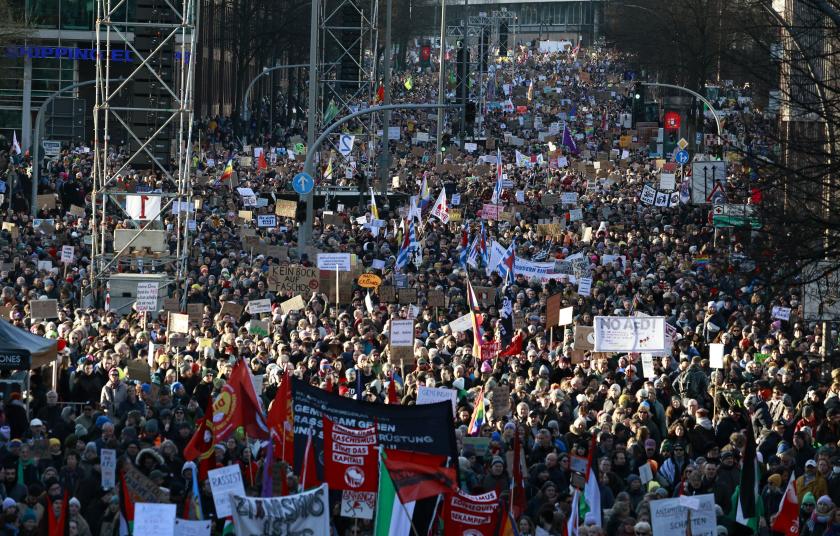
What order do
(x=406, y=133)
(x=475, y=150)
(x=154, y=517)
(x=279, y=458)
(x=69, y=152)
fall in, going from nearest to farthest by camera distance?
(x=154, y=517) < (x=279, y=458) < (x=69, y=152) < (x=475, y=150) < (x=406, y=133)

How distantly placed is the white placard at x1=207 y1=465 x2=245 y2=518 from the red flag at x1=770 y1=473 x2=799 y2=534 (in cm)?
415

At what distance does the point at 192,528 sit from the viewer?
11992 millimetres

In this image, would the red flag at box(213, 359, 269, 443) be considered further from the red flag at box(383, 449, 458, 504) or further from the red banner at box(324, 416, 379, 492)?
the red flag at box(383, 449, 458, 504)

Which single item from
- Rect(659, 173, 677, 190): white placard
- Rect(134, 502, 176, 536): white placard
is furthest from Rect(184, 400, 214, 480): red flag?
Rect(659, 173, 677, 190): white placard

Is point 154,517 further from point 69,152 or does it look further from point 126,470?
point 69,152

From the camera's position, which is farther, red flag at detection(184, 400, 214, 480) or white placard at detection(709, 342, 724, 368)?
white placard at detection(709, 342, 724, 368)

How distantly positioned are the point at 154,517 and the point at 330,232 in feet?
78.2

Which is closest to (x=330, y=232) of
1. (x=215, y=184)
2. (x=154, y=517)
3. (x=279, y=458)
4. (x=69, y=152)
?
(x=215, y=184)

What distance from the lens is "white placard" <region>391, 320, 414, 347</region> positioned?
20359mm

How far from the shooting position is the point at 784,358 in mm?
21078

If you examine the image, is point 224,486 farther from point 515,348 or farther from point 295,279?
point 295,279

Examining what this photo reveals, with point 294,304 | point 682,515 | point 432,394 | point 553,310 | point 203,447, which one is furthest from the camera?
point 294,304

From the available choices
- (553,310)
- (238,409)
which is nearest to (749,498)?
(238,409)

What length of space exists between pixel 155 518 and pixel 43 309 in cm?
1229
